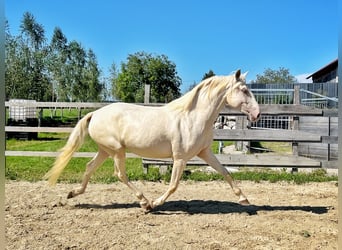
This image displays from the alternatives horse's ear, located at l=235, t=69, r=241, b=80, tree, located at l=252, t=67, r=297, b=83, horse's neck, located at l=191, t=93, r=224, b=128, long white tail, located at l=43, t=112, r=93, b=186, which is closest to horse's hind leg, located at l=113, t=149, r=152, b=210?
long white tail, located at l=43, t=112, r=93, b=186

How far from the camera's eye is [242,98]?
12.9 feet

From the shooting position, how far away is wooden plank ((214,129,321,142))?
21.3ft

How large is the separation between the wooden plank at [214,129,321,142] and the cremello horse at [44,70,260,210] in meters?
2.53

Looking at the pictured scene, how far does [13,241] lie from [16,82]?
47.9ft

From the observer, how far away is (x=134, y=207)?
4227 millimetres

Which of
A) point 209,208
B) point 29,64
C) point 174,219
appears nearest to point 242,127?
point 209,208

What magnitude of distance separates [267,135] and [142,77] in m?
21.3

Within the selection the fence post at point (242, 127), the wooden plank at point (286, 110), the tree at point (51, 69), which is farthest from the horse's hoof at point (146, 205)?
the tree at point (51, 69)

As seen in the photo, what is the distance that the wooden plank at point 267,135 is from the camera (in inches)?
256

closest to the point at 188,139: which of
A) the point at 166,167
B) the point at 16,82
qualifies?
the point at 166,167

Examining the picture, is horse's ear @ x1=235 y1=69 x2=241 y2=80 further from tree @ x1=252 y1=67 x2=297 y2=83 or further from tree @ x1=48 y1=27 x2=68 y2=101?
tree @ x1=252 y1=67 x2=297 y2=83

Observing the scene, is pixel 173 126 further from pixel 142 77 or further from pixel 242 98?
pixel 142 77

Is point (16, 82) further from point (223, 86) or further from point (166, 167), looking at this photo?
point (223, 86)

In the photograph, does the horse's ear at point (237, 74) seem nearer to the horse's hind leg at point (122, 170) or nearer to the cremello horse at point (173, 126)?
the cremello horse at point (173, 126)
